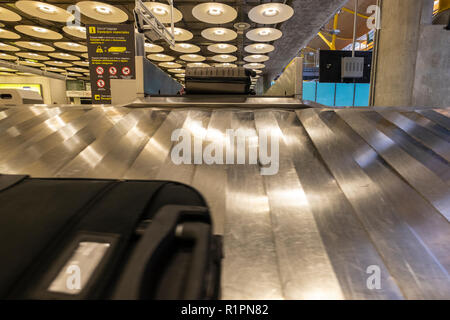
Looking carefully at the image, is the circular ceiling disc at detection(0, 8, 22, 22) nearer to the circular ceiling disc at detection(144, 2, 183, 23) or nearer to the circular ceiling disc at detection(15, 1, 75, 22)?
the circular ceiling disc at detection(15, 1, 75, 22)

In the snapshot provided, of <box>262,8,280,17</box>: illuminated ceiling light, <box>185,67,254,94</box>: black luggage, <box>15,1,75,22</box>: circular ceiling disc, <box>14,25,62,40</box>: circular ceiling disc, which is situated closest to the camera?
<box>185,67,254,94</box>: black luggage

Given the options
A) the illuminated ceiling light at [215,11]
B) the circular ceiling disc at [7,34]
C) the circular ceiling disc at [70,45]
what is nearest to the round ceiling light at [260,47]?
the illuminated ceiling light at [215,11]

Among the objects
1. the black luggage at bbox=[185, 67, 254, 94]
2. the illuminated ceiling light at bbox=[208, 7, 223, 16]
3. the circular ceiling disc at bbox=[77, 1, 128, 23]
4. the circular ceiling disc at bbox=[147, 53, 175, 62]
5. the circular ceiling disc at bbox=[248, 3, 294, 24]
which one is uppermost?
the circular ceiling disc at bbox=[147, 53, 175, 62]

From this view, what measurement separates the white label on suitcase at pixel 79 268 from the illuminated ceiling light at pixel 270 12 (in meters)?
4.61

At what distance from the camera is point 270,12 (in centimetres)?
405

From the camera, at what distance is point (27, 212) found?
2.15ft

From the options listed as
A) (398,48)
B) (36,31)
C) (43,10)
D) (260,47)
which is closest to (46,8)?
(43,10)

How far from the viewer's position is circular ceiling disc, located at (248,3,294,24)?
388 centimetres

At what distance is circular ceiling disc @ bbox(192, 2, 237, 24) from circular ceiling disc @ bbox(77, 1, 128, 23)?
1.61m

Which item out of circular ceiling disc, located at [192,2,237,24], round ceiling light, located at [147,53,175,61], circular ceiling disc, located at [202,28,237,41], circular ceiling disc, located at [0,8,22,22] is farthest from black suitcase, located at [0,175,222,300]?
round ceiling light, located at [147,53,175,61]

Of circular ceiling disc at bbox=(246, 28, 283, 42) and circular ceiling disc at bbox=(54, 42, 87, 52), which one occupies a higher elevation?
circular ceiling disc at bbox=(54, 42, 87, 52)

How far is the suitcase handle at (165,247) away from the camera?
50cm

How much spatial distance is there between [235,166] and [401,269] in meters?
0.68
